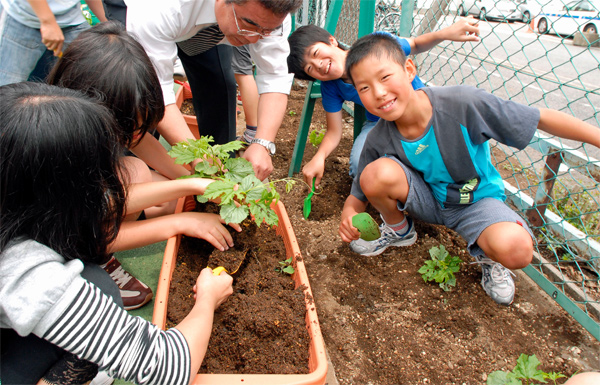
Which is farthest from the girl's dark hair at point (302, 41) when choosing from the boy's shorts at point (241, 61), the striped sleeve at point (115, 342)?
the striped sleeve at point (115, 342)

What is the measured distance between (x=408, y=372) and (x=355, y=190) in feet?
2.88

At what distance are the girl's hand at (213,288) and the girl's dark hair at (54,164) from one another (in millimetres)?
387

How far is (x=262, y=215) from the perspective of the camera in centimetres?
135

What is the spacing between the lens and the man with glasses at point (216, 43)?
60.4 inches

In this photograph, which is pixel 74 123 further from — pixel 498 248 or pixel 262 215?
pixel 498 248

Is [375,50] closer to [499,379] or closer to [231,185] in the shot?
[231,185]

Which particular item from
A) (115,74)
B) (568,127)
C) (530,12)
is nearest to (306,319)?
(115,74)

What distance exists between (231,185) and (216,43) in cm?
109

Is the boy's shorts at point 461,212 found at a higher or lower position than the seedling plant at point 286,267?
higher

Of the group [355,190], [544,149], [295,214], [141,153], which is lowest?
[295,214]

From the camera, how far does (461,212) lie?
1762 millimetres

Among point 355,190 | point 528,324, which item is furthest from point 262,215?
point 528,324

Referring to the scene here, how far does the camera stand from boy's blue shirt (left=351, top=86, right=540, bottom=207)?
1539 mm

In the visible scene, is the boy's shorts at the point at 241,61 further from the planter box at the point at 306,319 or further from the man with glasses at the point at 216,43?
the planter box at the point at 306,319
